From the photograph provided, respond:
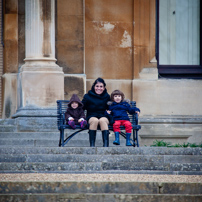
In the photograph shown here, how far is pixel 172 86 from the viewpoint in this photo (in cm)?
1271

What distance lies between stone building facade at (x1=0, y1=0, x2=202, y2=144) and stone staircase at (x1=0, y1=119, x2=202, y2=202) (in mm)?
A: 1054

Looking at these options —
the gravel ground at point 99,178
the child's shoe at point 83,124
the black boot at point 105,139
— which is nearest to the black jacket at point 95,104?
the child's shoe at point 83,124

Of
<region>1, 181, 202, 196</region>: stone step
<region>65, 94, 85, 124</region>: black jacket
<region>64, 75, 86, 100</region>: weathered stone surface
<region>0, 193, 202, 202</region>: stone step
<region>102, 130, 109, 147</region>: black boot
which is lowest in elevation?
<region>0, 193, 202, 202</region>: stone step

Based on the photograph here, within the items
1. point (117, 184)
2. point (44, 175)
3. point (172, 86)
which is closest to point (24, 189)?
point (44, 175)

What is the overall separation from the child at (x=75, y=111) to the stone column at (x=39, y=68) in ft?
5.49

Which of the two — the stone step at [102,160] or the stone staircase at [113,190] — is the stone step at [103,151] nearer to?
the stone step at [102,160]

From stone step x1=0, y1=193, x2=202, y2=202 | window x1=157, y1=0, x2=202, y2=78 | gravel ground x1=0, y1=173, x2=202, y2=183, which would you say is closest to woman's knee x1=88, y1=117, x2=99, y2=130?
gravel ground x1=0, y1=173, x2=202, y2=183

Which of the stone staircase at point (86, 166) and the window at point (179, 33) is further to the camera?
the window at point (179, 33)

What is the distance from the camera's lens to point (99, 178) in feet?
23.8

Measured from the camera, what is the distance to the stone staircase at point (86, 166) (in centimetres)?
659

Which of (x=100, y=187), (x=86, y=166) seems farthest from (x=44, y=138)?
(x=100, y=187)

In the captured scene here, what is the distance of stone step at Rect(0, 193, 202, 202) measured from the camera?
652cm

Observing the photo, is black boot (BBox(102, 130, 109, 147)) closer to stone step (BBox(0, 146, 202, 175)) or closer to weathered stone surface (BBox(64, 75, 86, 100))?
stone step (BBox(0, 146, 202, 175))

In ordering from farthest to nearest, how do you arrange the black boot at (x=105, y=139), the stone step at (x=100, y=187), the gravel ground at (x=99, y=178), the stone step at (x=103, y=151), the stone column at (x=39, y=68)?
the stone column at (x=39, y=68) → the black boot at (x=105, y=139) → the stone step at (x=103, y=151) → the gravel ground at (x=99, y=178) → the stone step at (x=100, y=187)
